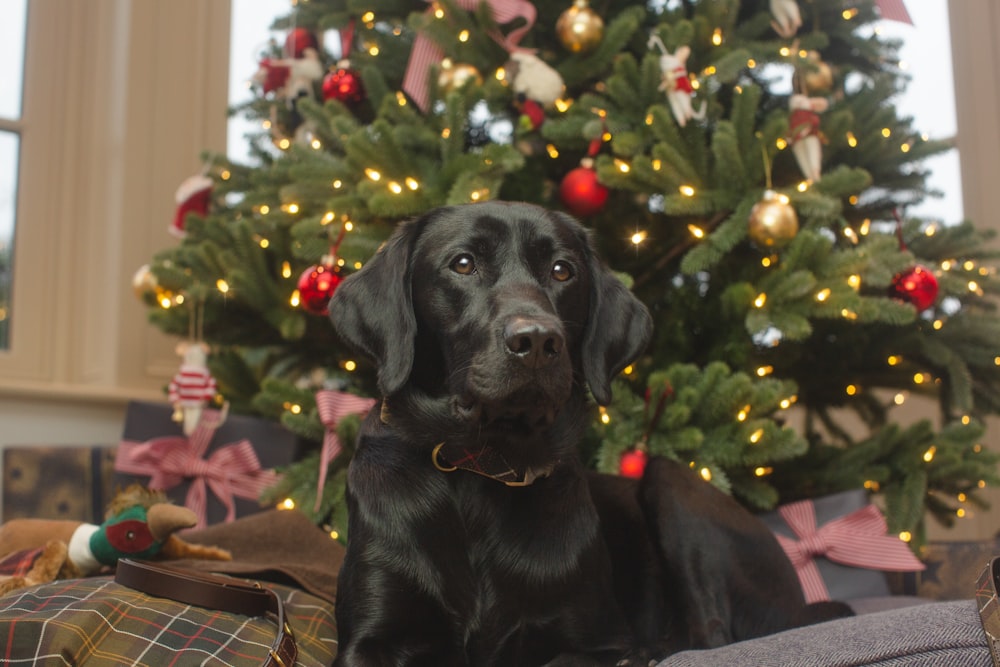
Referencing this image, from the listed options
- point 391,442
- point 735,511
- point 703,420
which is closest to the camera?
point 391,442

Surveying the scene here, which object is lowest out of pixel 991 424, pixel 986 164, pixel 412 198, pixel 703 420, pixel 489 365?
pixel 991 424

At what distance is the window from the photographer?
345 centimetres

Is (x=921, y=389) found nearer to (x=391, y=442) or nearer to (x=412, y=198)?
(x=412, y=198)

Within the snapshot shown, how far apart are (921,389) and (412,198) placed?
5.42ft

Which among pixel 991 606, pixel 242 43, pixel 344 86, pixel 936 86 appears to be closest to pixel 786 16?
pixel 344 86

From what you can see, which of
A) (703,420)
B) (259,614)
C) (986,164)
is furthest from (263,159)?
(986,164)

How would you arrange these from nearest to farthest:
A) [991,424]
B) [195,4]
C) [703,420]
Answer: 1. [703,420]
2. [991,424]
3. [195,4]

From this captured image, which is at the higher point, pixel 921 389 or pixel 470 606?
pixel 921 389

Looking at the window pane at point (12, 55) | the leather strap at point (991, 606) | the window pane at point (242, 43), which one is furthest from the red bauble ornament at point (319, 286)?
the window pane at point (12, 55)

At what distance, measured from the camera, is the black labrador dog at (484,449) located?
1.39m

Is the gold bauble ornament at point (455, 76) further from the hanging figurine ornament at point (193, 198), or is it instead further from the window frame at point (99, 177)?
the window frame at point (99, 177)

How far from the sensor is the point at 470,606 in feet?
4.60

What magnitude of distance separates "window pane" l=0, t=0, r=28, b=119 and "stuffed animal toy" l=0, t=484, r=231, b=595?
7.66 ft

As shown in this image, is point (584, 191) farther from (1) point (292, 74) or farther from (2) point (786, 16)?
(1) point (292, 74)
